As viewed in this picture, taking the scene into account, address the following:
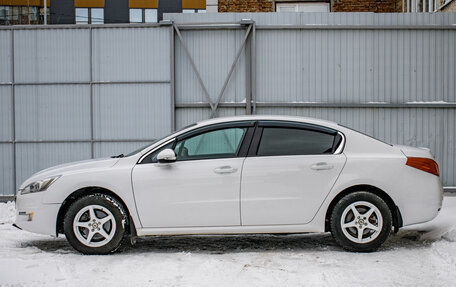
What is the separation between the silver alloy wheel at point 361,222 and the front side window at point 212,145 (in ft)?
4.75

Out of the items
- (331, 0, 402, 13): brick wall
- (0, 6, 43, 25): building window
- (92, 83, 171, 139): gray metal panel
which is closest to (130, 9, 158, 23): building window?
(0, 6, 43, 25): building window

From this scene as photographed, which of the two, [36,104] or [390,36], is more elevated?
[390,36]

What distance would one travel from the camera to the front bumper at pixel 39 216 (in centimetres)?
633

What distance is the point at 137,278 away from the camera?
5277mm

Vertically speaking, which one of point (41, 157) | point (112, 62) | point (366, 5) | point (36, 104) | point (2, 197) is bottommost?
point (2, 197)

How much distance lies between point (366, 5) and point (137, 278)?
14320 mm

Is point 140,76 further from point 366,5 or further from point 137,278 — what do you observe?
point 366,5

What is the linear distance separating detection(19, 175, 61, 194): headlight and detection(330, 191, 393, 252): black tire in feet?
10.6

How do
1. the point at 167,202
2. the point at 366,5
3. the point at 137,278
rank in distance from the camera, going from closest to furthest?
1. the point at 137,278
2. the point at 167,202
3. the point at 366,5

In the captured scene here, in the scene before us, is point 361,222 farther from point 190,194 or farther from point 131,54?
point 131,54

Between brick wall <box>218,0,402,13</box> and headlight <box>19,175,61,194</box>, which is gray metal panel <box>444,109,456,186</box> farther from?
headlight <box>19,175,61,194</box>

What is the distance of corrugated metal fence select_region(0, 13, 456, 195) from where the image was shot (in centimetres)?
1162

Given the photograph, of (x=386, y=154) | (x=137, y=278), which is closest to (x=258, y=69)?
(x=386, y=154)

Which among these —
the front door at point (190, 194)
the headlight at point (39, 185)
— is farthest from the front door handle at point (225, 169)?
the headlight at point (39, 185)
